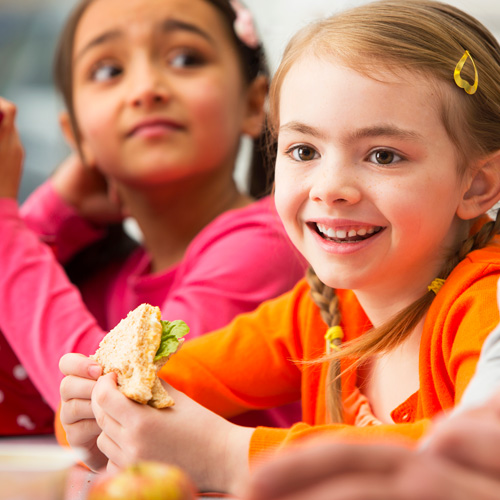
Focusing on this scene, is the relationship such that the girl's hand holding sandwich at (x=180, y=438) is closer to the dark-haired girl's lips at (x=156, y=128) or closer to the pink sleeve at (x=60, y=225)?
the dark-haired girl's lips at (x=156, y=128)

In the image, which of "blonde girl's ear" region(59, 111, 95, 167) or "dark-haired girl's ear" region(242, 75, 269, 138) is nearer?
"dark-haired girl's ear" region(242, 75, 269, 138)

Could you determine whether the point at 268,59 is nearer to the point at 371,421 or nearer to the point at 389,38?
the point at 389,38

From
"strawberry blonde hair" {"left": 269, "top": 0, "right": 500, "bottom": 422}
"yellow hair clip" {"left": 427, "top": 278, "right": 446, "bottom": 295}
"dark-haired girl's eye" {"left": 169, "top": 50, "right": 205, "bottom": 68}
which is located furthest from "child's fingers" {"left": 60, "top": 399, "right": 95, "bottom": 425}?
"dark-haired girl's eye" {"left": 169, "top": 50, "right": 205, "bottom": 68}

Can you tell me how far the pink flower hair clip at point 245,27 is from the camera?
1.39 m

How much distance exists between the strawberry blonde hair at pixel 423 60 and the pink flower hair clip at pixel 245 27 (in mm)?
511

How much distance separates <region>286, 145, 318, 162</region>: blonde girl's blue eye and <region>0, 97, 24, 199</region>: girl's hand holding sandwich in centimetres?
63

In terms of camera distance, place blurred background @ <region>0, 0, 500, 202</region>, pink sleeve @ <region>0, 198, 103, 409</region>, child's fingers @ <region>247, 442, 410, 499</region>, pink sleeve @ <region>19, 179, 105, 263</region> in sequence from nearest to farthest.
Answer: child's fingers @ <region>247, 442, 410, 499</region>, pink sleeve @ <region>0, 198, 103, 409</region>, pink sleeve @ <region>19, 179, 105, 263</region>, blurred background @ <region>0, 0, 500, 202</region>

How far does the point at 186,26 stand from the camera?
134 centimetres

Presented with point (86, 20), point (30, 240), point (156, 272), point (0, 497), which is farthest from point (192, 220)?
point (0, 497)

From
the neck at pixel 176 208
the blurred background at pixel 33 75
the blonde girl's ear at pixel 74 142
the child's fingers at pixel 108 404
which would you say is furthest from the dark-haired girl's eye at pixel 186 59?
the blurred background at pixel 33 75

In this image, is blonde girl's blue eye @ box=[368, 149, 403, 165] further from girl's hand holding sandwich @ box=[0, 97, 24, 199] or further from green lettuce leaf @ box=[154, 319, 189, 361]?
girl's hand holding sandwich @ box=[0, 97, 24, 199]

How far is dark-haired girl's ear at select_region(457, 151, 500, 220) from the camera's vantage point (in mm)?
833

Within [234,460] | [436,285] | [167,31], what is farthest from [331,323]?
[167,31]

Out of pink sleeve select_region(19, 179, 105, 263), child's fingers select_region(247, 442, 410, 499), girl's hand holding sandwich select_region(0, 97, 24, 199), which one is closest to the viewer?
child's fingers select_region(247, 442, 410, 499)
